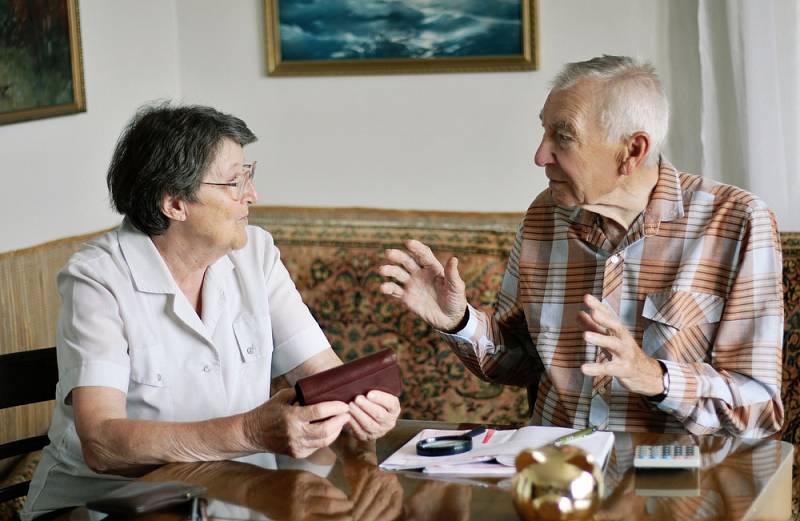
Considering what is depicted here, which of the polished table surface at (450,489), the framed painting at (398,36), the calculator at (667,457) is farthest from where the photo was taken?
the framed painting at (398,36)

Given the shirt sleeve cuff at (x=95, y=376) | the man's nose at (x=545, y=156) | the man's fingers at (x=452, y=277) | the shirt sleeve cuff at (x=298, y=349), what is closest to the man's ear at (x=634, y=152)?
the man's nose at (x=545, y=156)

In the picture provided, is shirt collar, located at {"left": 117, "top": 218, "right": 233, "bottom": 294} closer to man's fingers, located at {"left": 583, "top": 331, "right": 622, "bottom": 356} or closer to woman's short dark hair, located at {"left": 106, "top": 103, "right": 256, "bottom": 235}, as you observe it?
woman's short dark hair, located at {"left": 106, "top": 103, "right": 256, "bottom": 235}

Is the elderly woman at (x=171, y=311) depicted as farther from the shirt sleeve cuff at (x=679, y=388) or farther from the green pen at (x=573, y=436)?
the shirt sleeve cuff at (x=679, y=388)

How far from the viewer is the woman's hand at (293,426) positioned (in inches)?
73.7

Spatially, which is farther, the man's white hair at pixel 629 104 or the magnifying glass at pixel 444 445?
the man's white hair at pixel 629 104

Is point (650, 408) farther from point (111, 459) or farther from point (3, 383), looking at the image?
point (3, 383)

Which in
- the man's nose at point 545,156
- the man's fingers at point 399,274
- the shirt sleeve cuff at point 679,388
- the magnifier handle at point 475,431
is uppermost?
the man's nose at point 545,156

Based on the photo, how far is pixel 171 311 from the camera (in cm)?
224

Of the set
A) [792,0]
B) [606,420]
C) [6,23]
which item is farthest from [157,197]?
[792,0]

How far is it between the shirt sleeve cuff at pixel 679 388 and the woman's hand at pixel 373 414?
20.1 inches

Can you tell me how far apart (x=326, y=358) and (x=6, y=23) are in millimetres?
1615

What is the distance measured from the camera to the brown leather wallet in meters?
1.87

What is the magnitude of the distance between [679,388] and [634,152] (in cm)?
51

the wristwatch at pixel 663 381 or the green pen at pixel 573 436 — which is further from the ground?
the wristwatch at pixel 663 381
